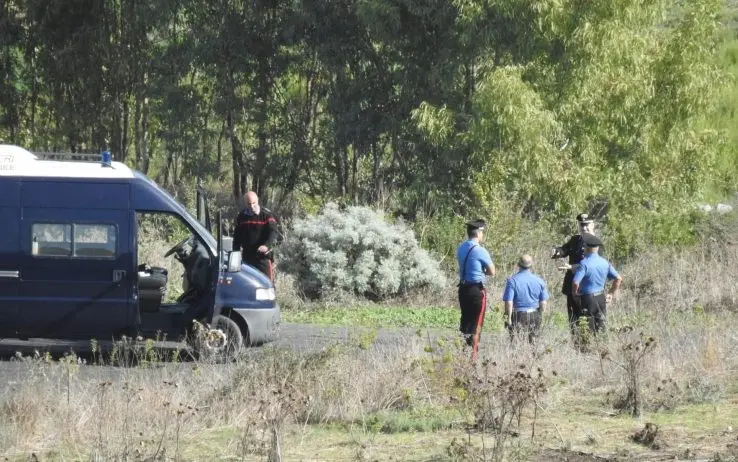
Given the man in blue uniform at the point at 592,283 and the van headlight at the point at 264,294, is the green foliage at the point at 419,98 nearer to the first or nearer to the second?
the man in blue uniform at the point at 592,283

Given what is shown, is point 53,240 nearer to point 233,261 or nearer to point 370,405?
point 233,261

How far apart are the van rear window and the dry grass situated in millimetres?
1491

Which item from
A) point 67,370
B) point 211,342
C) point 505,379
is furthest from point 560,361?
point 67,370

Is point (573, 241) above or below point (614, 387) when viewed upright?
above

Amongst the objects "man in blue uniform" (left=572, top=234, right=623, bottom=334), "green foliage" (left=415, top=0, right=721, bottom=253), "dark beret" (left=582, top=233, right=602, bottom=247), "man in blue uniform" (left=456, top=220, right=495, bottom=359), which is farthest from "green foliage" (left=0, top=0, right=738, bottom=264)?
"man in blue uniform" (left=456, top=220, right=495, bottom=359)

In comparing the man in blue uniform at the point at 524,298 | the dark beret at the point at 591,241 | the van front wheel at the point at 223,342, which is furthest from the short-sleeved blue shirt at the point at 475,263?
the van front wheel at the point at 223,342

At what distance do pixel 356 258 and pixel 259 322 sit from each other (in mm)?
6615

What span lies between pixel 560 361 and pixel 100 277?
527 centimetres

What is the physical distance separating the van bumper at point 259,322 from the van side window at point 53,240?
2048mm

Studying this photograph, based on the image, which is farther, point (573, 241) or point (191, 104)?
point (191, 104)

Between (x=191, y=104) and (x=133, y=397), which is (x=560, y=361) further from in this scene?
(x=191, y=104)

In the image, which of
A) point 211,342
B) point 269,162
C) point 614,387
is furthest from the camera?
point 269,162

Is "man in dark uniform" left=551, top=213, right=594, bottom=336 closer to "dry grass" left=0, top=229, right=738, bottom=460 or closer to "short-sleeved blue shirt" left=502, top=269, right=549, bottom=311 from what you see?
"short-sleeved blue shirt" left=502, top=269, right=549, bottom=311

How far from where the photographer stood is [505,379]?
9.84 m
